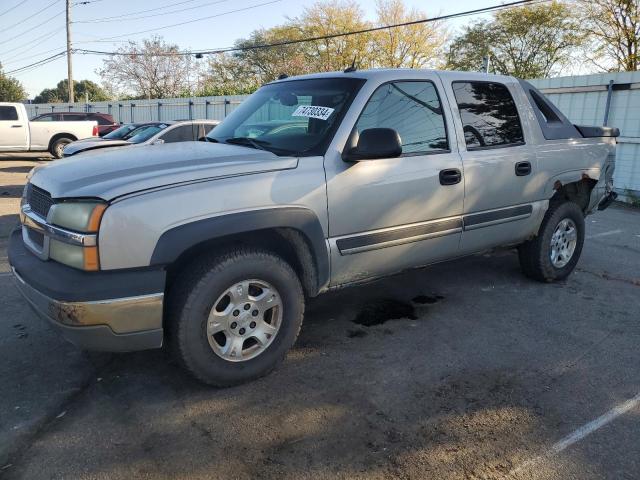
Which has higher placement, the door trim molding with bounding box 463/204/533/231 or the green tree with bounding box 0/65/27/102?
the green tree with bounding box 0/65/27/102

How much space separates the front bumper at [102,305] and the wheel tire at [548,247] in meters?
3.63

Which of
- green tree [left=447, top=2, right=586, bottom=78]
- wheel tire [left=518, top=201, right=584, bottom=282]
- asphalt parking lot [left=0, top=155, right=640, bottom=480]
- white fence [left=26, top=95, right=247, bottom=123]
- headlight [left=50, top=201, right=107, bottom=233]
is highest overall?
green tree [left=447, top=2, right=586, bottom=78]

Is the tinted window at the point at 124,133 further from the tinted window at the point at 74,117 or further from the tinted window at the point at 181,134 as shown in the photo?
the tinted window at the point at 74,117

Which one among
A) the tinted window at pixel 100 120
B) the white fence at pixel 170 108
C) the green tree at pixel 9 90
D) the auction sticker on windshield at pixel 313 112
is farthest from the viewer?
the green tree at pixel 9 90

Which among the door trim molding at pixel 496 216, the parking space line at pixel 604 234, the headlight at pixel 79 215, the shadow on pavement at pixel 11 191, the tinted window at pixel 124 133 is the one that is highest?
the tinted window at pixel 124 133

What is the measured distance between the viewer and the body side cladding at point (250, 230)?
Answer: 2752mm

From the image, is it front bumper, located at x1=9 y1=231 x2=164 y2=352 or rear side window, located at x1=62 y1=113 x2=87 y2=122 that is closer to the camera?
front bumper, located at x1=9 y1=231 x2=164 y2=352

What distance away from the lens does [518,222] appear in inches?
182

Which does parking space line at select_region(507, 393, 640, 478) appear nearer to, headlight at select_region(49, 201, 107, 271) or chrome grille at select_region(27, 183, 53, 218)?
headlight at select_region(49, 201, 107, 271)

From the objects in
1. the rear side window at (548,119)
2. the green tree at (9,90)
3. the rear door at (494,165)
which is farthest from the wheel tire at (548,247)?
the green tree at (9,90)

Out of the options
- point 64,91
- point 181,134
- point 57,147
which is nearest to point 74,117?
point 57,147

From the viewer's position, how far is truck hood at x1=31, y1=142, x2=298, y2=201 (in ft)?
9.10

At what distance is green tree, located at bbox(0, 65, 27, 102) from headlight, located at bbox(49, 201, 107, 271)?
6569 centimetres

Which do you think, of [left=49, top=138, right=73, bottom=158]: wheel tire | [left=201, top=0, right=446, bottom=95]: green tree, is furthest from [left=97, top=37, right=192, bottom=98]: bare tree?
[left=49, top=138, right=73, bottom=158]: wheel tire
